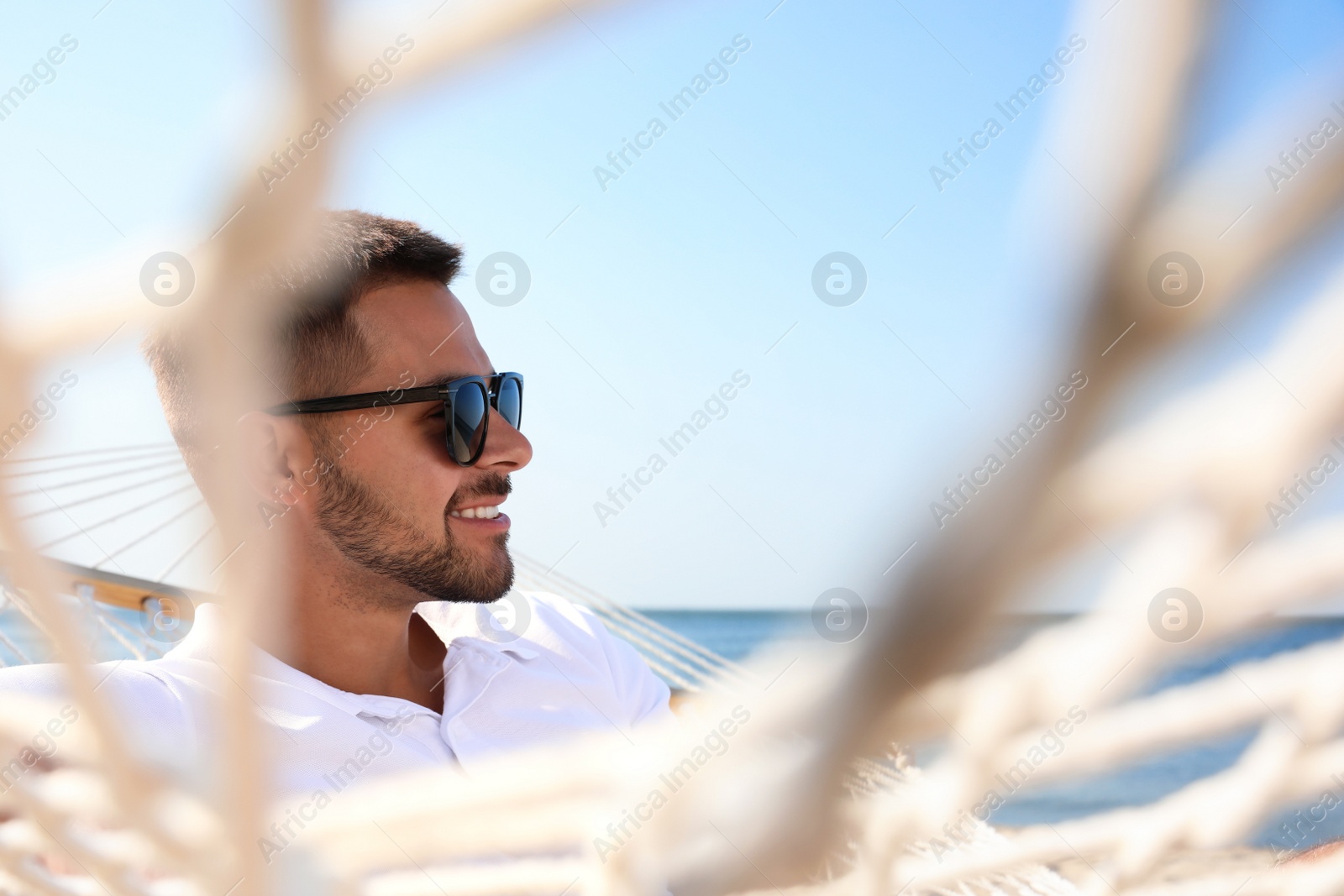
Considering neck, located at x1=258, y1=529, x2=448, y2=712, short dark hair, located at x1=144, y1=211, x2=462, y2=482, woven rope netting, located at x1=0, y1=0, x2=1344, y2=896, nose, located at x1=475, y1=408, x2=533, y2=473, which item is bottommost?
woven rope netting, located at x1=0, y1=0, x2=1344, y2=896

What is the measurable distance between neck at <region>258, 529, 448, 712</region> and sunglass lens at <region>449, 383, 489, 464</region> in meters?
0.24

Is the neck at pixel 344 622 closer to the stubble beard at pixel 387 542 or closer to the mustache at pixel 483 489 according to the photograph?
the stubble beard at pixel 387 542

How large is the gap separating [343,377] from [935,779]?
1364 millimetres

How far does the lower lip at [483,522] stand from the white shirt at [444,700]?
0.20 meters

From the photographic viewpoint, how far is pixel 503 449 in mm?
1635

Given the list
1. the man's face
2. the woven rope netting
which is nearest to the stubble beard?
the man's face

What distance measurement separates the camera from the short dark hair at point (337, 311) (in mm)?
1461

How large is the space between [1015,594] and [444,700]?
1456mm

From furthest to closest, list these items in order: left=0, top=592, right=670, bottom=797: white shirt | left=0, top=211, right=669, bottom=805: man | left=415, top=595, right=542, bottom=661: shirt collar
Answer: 1. left=415, top=595, right=542, bottom=661: shirt collar
2. left=0, top=211, right=669, bottom=805: man
3. left=0, top=592, right=670, bottom=797: white shirt

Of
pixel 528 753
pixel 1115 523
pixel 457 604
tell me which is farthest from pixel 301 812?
pixel 457 604

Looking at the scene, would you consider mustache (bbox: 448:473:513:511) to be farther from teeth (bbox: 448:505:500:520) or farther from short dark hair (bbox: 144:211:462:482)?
short dark hair (bbox: 144:211:462:482)

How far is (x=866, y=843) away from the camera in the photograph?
40 cm

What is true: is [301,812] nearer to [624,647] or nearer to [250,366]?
[250,366]

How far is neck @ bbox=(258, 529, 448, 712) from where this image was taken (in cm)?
149
